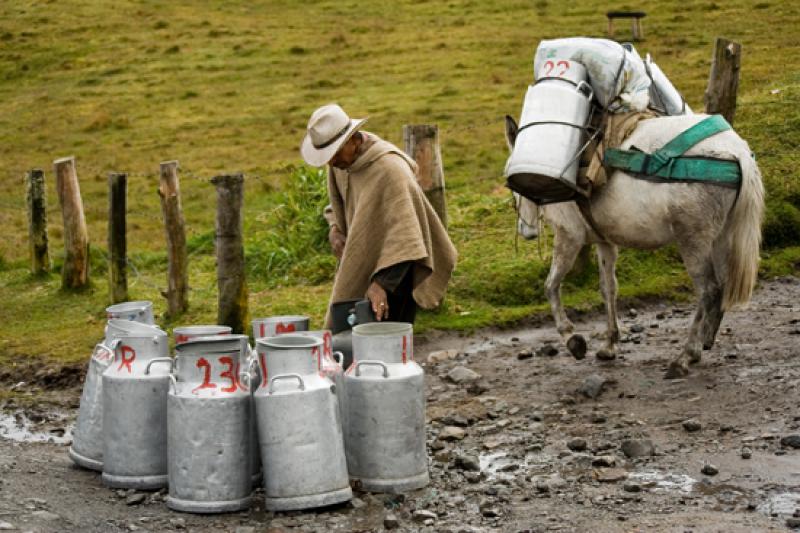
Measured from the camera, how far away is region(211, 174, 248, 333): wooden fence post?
30.1ft


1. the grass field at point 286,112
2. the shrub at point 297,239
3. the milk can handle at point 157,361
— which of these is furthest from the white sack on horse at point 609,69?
the shrub at point 297,239

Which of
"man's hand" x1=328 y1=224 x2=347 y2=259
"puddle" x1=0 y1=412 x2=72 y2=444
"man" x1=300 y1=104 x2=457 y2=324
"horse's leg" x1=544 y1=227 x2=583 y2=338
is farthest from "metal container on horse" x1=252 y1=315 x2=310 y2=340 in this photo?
"horse's leg" x1=544 y1=227 x2=583 y2=338

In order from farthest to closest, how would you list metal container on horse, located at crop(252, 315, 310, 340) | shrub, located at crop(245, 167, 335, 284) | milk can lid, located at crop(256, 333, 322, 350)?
shrub, located at crop(245, 167, 335, 284), metal container on horse, located at crop(252, 315, 310, 340), milk can lid, located at crop(256, 333, 322, 350)

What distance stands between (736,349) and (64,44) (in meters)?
26.3

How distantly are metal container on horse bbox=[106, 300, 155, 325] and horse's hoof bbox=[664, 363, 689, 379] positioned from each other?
3.36m

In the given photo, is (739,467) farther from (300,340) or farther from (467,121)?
(467,121)

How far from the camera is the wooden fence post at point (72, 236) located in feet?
39.2

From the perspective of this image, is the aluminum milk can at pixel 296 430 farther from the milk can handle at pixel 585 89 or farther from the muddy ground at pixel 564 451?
the milk can handle at pixel 585 89

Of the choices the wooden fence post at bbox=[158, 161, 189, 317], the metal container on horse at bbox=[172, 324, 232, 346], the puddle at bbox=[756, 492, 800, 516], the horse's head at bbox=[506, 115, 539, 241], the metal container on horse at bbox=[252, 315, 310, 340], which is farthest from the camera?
the wooden fence post at bbox=[158, 161, 189, 317]

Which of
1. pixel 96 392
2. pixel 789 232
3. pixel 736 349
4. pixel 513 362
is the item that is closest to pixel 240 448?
pixel 96 392

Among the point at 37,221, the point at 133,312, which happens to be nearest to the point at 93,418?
the point at 133,312

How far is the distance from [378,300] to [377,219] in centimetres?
47

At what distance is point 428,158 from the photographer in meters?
9.87

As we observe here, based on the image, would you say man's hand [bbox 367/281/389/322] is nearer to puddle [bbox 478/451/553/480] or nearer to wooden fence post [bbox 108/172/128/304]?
puddle [bbox 478/451/553/480]
